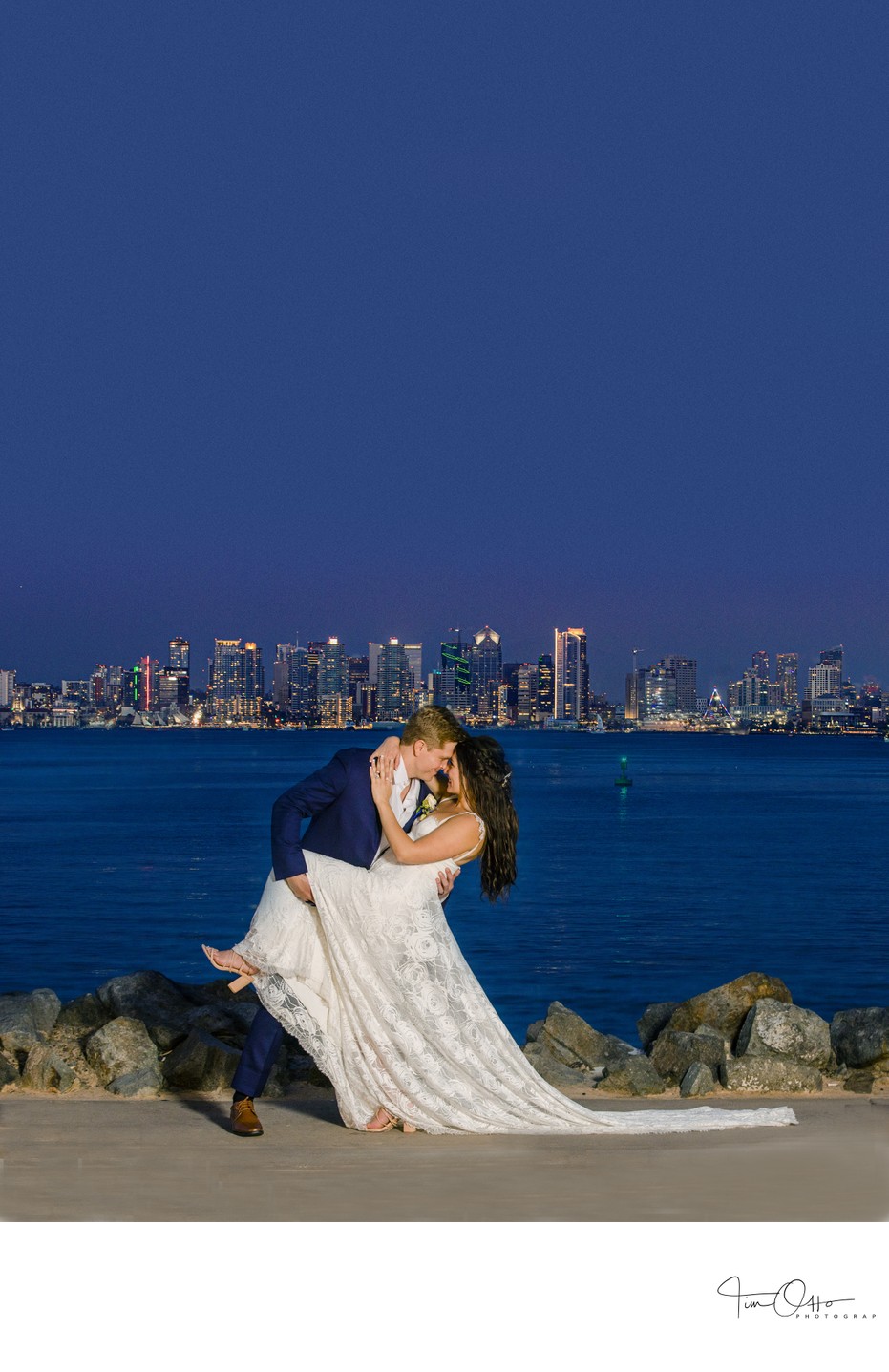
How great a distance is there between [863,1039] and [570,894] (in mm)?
32426

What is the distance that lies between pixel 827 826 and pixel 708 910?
96.0ft

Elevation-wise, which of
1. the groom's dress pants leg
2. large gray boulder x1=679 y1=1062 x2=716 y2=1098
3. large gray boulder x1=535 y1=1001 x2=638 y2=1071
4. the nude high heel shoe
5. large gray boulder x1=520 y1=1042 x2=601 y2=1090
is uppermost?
the nude high heel shoe

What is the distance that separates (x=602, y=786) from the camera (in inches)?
3856

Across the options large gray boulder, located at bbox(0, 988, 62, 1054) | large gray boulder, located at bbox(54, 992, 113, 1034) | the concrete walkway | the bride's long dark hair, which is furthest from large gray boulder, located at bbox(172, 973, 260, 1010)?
the bride's long dark hair

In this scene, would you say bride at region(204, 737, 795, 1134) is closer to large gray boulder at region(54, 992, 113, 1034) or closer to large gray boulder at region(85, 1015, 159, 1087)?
large gray boulder at region(85, 1015, 159, 1087)

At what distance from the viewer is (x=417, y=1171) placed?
6070 millimetres

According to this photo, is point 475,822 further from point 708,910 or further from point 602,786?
point 602,786

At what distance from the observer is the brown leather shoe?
6.73 meters

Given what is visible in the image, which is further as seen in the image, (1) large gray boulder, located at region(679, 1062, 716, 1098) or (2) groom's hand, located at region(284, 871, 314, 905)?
(1) large gray boulder, located at region(679, 1062, 716, 1098)

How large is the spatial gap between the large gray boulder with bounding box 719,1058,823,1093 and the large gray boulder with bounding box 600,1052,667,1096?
0.43 metres

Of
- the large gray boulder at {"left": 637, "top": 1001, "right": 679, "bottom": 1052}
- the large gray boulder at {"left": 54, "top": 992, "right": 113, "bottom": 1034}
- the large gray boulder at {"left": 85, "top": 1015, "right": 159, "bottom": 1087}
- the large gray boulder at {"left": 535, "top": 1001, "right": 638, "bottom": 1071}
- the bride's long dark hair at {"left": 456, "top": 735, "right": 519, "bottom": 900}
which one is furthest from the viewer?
the large gray boulder at {"left": 637, "top": 1001, "right": 679, "bottom": 1052}

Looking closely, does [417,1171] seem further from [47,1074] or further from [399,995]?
[47,1074]

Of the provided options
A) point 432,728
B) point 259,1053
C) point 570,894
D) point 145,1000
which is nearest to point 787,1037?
point 432,728
